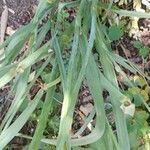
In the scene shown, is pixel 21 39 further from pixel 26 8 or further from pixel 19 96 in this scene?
pixel 26 8

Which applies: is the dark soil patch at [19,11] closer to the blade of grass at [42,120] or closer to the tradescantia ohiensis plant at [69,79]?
the tradescantia ohiensis plant at [69,79]

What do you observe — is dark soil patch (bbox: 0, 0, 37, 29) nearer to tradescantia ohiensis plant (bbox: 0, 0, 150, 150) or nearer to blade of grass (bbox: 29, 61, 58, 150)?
tradescantia ohiensis plant (bbox: 0, 0, 150, 150)

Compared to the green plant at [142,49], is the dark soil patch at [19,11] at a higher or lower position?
higher

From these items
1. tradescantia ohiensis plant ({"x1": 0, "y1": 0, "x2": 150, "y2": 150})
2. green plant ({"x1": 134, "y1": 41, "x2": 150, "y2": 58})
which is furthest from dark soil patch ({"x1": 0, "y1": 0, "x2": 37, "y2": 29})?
green plant ({"x1": 134, "y1": 41, "x2": 150, "y2": 58})

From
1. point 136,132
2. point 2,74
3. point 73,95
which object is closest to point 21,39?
point 2,74

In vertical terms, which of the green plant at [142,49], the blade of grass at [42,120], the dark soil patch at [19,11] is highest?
the dark soil patch at [19,11]

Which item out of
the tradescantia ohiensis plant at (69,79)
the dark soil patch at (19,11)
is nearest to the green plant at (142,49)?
the tradescantia ohiensis plant at (69,79)

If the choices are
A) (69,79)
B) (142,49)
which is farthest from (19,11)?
(69,79)

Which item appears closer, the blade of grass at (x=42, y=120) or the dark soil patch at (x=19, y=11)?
the blade of grass at (x=42, y=120)
